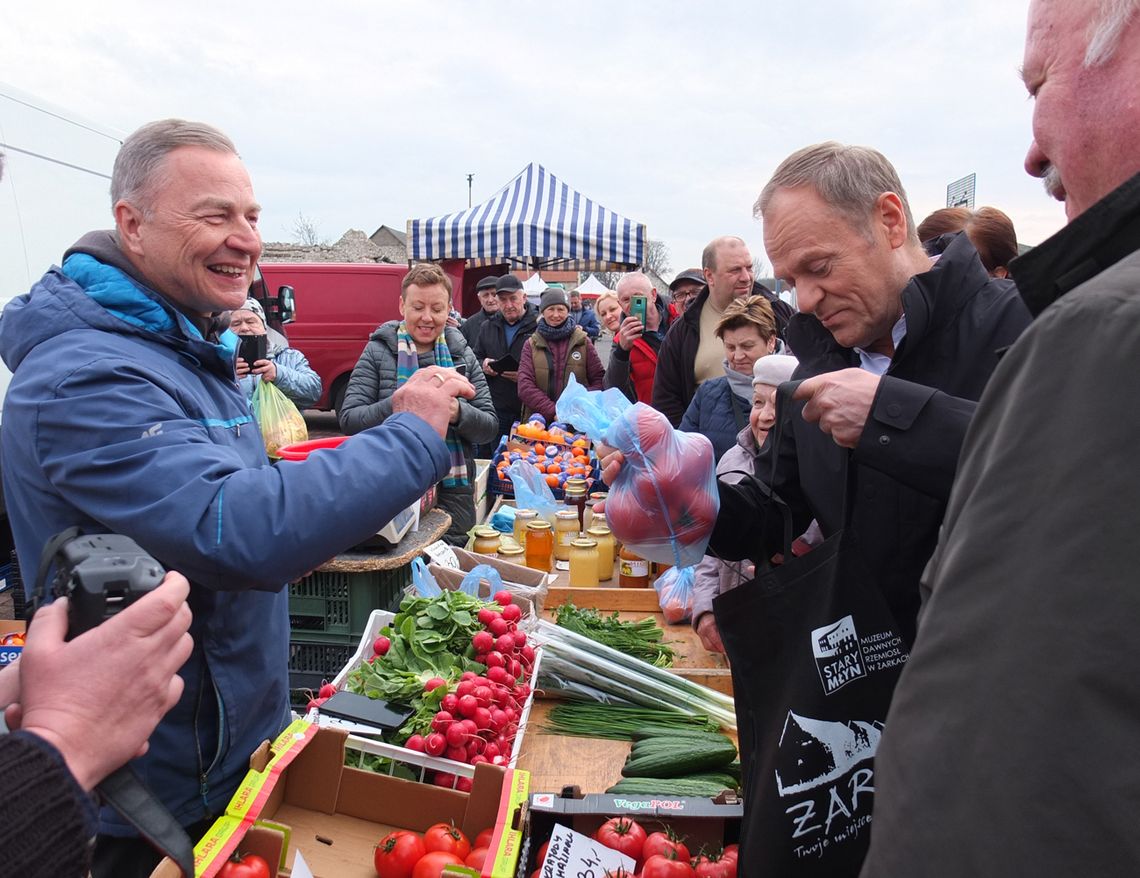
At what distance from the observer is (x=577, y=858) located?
5.78 ft

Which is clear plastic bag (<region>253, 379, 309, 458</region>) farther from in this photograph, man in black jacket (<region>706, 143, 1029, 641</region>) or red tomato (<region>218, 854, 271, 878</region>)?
man in black jacket (<region>706, 143, 1029, 641</region>)

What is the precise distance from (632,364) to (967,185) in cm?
350

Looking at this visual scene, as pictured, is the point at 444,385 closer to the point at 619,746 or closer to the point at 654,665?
the point at 619,746

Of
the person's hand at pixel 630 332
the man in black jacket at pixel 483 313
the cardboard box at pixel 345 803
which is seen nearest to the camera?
the cardboard box at pixel 345 803

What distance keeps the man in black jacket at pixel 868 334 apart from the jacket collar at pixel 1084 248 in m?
0.56

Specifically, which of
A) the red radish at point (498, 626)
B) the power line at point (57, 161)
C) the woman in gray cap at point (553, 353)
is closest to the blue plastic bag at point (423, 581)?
the red radish at point (498, 626)

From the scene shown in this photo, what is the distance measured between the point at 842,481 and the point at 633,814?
0.93 m

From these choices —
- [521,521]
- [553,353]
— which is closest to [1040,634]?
[521,521]

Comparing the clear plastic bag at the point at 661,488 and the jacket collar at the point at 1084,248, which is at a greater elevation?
the jacket collar at the point at 1084,248

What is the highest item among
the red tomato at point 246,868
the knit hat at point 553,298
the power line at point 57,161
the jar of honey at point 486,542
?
the power line at point 57,161

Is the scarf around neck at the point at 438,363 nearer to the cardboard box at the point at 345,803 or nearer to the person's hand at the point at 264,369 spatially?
the person's hand at the point at 264,369

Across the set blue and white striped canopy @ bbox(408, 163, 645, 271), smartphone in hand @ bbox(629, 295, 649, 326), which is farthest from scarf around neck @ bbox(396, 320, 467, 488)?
blue and white striped canopy @ bbox(408, 163, 645, 271)

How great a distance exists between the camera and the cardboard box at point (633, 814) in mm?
1882

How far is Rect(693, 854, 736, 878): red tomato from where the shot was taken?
179 cm
